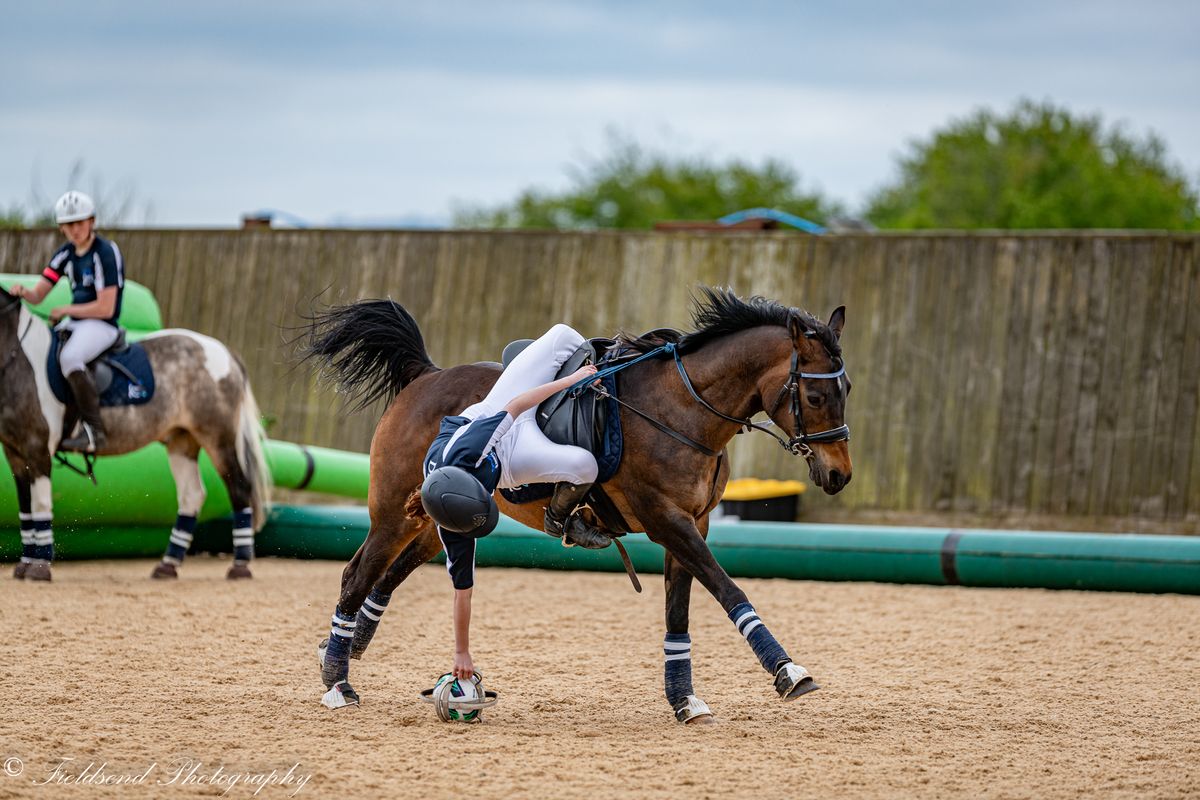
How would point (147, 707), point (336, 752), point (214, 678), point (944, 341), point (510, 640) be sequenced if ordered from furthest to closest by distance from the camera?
point (944, 341), point (510, 640), point (214, 678), point (147, 707), point (336, 752)

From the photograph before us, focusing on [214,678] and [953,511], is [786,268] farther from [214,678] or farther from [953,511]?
[214,678]

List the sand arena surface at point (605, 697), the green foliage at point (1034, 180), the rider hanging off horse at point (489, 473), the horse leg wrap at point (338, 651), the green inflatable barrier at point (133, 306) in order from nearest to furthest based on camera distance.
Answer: the sand arena surface at point (605, 697)
the rider hanging off horse at point (489, 473)
the horse leg wrap at point (338, 651)
the green inflatable barrier at point (133, 306)
the green foliage at point (1034, 180)

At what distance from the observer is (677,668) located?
19.5 ft

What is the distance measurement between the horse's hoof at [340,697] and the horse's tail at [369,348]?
1467mm

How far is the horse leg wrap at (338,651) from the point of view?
6.15 meters

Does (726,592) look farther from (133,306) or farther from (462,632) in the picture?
(133,306)

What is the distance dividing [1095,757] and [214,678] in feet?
13.5

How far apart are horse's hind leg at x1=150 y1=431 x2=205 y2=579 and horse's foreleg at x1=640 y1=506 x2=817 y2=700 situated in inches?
239

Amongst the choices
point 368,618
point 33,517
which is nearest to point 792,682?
point 368,618

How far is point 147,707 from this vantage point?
5.98 meters

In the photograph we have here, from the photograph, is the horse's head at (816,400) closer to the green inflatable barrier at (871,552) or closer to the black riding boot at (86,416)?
the green inflatable barrier at (871,552)

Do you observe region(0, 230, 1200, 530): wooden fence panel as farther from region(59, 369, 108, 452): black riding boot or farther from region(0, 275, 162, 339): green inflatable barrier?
region(59, 369, 108, 452): black riding boot

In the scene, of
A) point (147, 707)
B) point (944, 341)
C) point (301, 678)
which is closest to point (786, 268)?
point (944, 341)

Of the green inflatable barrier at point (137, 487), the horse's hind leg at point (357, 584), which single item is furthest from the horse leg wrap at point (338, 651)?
the green inflatable barrier at point (137, 487)
